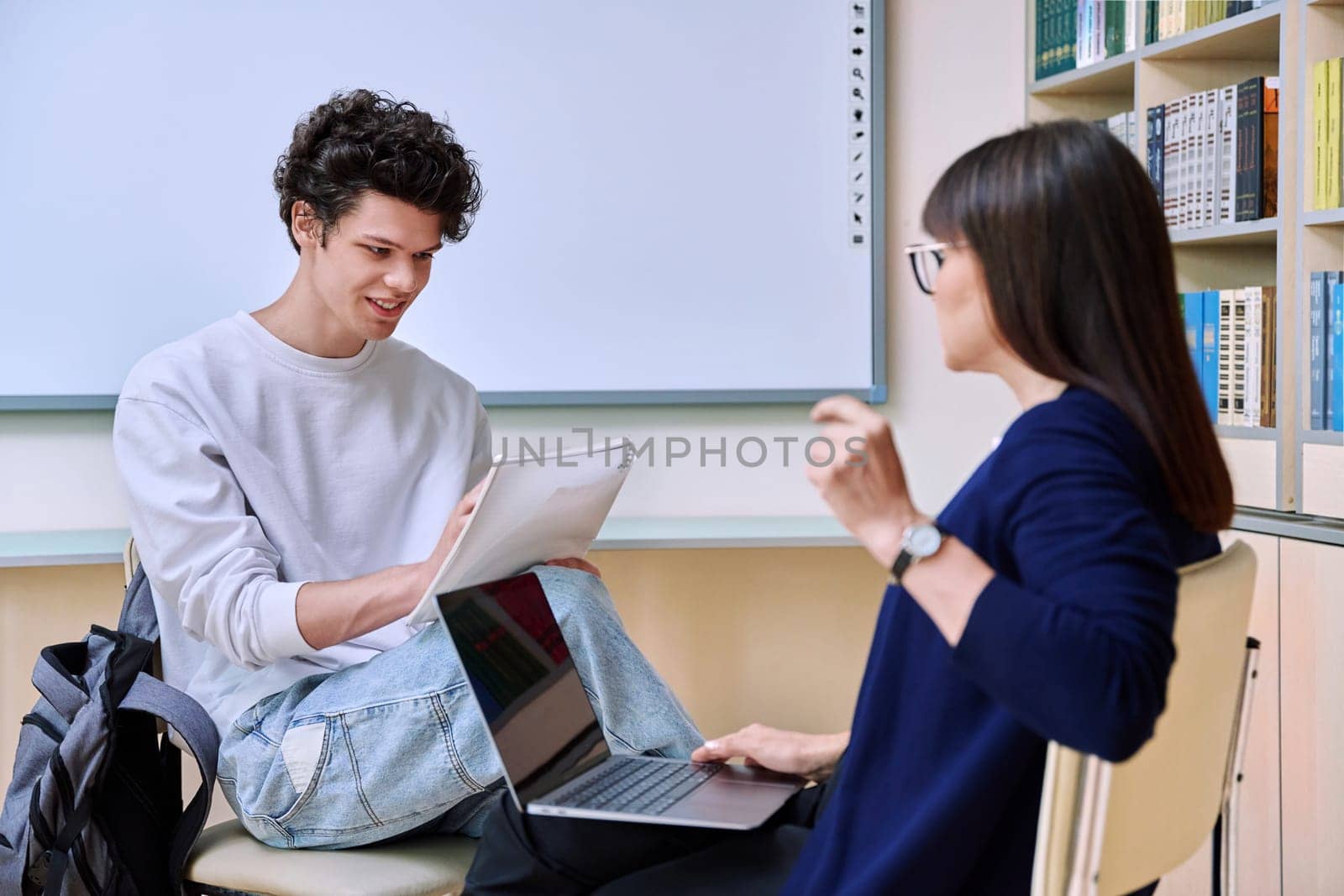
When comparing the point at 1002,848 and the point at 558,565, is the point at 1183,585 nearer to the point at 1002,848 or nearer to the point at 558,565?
the point at 1002,848

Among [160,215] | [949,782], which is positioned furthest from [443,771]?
[160,215]

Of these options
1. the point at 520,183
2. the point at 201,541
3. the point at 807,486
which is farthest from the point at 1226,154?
the point at 201,541

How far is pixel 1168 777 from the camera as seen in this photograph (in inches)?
30.9

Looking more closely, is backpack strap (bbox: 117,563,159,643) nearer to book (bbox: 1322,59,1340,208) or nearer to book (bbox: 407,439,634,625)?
book (bbox: 407,439,634,625)

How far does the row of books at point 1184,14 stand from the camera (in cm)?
200

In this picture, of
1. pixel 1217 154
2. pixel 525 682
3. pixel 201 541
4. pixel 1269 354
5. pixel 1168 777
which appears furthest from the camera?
pixel 1217 154

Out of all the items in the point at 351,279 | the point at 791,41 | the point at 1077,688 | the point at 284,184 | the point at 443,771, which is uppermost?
the point at 791,41

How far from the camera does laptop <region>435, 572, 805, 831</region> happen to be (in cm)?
97

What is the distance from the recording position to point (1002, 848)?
806 millimetres

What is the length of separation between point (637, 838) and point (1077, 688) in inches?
18.2

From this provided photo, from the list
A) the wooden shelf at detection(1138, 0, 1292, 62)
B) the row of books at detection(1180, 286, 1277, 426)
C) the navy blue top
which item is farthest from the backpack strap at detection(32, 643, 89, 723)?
the wooden shelf at detection(1138, 0, 1292, 62)

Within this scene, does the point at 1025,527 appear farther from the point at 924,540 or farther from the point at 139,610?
the point at 139,610

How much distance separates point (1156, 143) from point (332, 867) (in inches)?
73.2

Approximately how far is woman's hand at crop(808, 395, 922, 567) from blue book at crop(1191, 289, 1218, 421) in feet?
4.77
